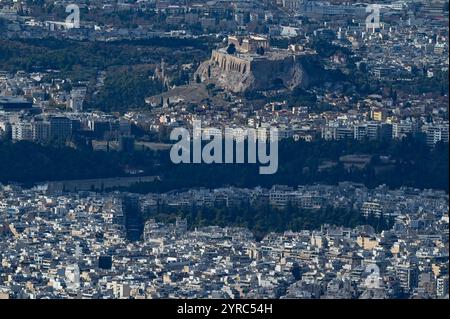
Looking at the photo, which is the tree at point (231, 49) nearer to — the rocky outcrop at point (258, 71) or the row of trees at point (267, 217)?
the rocky outcrop at point (258, 71)

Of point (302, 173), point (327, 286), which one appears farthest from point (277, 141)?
point (327, 286)

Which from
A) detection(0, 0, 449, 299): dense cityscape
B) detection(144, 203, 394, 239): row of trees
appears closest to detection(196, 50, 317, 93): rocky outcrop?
detection(0, 0, 449, 299): dense cityscape

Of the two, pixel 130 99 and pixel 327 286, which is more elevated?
pixel 327 286

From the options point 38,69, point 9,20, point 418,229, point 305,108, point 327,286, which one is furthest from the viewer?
point 9,20

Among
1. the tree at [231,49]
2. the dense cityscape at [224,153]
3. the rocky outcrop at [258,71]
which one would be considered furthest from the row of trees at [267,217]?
the tree at [231,49]

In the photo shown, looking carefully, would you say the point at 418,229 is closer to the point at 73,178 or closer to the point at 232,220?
the point at 232,220

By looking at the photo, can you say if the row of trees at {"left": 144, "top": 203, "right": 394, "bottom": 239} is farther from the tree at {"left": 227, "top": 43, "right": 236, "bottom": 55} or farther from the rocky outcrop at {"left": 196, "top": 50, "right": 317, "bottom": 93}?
the tree at {"left": 227, "top": 43, "right": 236, "bottom": 55}

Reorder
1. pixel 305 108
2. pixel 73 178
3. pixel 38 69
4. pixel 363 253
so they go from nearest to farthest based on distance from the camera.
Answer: pixel 363 253
pixel 73 178
pixel 305 108
pixel 38 69

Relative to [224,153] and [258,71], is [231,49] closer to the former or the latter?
[258,71]
